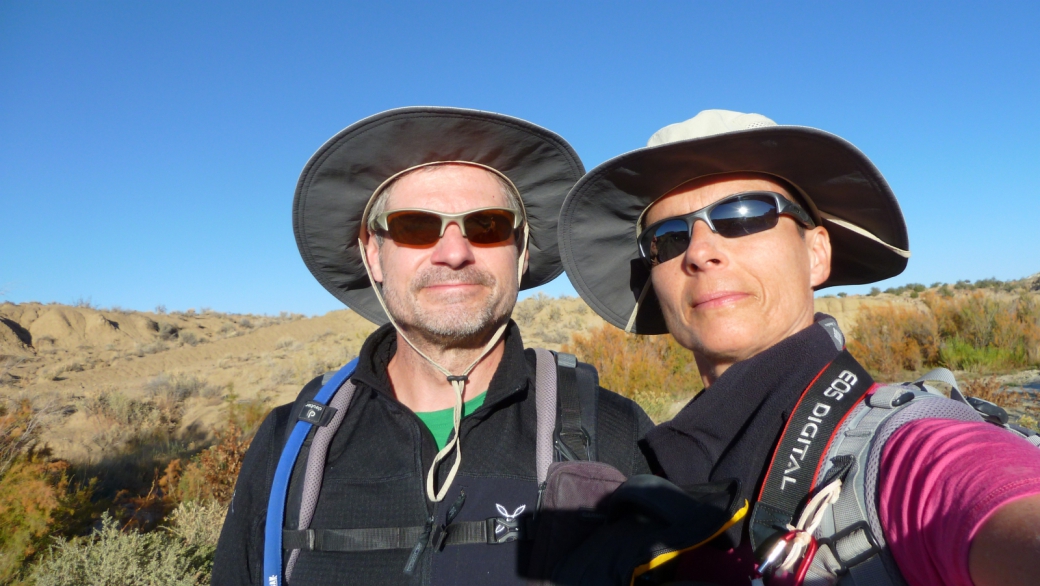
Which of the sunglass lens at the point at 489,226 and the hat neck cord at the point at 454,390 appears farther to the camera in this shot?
the sunglass lens at the point at 489,226

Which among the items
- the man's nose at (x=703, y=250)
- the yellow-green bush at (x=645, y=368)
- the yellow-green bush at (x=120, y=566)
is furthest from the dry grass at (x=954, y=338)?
the yellow-green bush at (x=120, y=566)

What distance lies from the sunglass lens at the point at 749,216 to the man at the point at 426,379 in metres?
0.78

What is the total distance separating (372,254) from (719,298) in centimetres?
170

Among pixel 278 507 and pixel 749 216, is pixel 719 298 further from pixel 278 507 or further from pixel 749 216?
pixel 278 507

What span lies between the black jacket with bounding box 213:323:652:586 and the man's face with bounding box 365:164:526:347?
23cm

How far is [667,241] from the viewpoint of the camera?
1952 mm

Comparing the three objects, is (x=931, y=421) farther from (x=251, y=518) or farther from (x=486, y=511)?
(x=251, y=518)

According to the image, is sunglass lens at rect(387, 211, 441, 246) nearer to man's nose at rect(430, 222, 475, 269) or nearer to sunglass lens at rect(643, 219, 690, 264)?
man's nose at rect(430, 222, 475, 269)

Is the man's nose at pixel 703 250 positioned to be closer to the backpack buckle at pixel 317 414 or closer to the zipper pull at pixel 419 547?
the zipper pull at pixel 419 547

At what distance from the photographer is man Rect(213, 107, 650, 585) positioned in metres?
1.77

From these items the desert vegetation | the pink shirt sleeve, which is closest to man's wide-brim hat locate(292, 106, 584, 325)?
the pink shirt sleeve

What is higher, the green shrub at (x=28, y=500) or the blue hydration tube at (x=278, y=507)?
the blue hydration tube at (x=278, y=507)

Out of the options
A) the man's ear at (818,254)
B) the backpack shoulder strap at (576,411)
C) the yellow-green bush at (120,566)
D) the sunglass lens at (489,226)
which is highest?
the sunglass lens at (489,226)

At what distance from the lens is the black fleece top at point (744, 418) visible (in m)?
1.43
